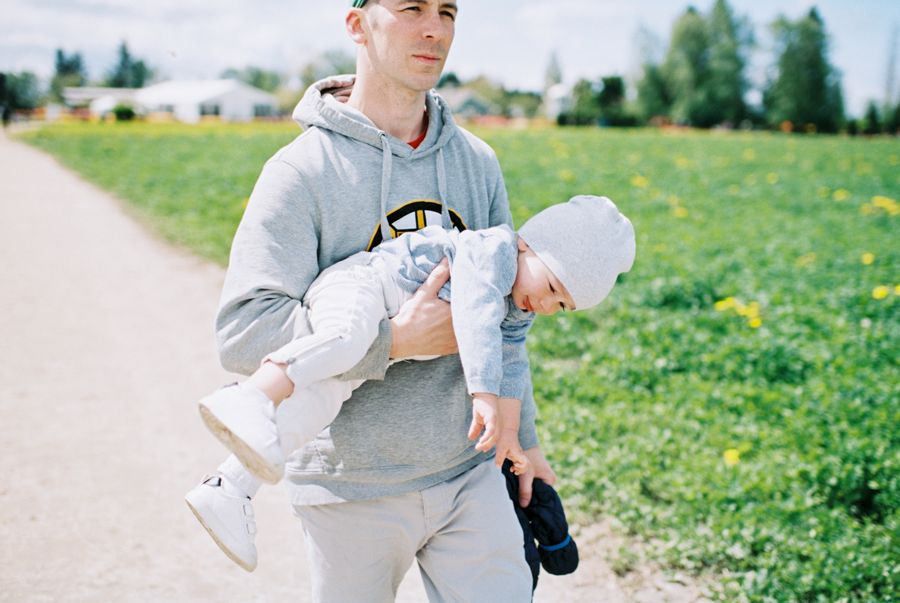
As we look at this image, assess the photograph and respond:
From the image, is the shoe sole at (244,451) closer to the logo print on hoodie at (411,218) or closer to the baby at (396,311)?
the baby at (396,311)

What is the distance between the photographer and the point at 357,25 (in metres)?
1.86

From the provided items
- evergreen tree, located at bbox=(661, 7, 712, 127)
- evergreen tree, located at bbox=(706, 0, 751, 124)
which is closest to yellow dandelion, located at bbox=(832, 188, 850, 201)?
evergreen tree, located at bbox=(706, 0, 751, 124)

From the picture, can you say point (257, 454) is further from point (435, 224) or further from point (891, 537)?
point (891, 537)

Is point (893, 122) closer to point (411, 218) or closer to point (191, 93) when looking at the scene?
point (411, 218)

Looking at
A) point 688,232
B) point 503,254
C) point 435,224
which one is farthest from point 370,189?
point 688,232

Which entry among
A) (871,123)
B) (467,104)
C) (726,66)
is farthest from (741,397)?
(467,104)

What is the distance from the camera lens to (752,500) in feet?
11.0

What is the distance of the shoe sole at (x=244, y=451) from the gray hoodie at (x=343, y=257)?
19 centimetres

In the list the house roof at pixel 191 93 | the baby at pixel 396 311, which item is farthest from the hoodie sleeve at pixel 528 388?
the house roof at pixel 191 93

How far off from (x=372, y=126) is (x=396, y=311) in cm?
52

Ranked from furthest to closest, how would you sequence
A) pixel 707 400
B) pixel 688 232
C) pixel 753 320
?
1. pixel 688 232
2. pixel 753 320
3. pixel 707 400

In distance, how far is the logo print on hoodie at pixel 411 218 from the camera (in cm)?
185

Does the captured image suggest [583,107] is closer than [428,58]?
No

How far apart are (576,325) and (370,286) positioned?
419 centimetres
